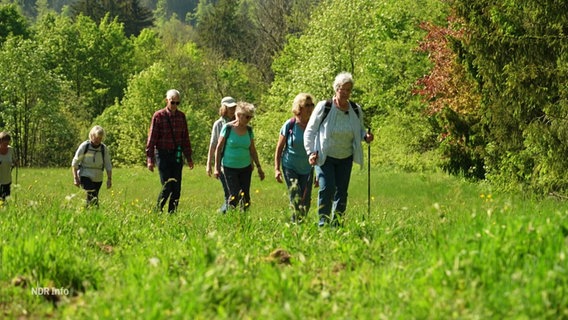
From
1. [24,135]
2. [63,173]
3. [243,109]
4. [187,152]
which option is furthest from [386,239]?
[24,135]

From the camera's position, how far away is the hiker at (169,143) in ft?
37.1

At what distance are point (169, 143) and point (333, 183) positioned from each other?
140 inches

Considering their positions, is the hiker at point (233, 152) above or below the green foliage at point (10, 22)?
below

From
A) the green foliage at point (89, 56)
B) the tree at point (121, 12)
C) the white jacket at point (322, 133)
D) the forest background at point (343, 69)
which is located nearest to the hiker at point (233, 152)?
the white jacket at point (322, 133)

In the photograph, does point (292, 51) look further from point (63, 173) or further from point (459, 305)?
point (459, 305)

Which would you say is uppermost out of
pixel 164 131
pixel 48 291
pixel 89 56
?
pixel 89 56

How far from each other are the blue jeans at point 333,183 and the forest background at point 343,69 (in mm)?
2013

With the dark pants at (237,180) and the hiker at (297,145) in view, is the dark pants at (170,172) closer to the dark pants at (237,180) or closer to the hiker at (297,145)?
the dark pants at (237,180)

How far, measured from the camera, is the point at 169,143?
37.2 feet

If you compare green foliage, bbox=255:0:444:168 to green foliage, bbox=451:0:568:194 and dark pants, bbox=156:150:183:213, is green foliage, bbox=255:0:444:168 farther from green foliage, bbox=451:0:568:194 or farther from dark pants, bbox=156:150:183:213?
dark pants, bbox=156:150:183:213

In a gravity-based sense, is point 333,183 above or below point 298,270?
above

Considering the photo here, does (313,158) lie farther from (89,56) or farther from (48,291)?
(89,56)

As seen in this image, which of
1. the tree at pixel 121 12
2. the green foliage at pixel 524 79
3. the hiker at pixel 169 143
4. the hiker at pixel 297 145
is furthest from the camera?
the tree at pixel 121 12

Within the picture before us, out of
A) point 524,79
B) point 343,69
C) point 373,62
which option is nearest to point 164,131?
point 524,79
